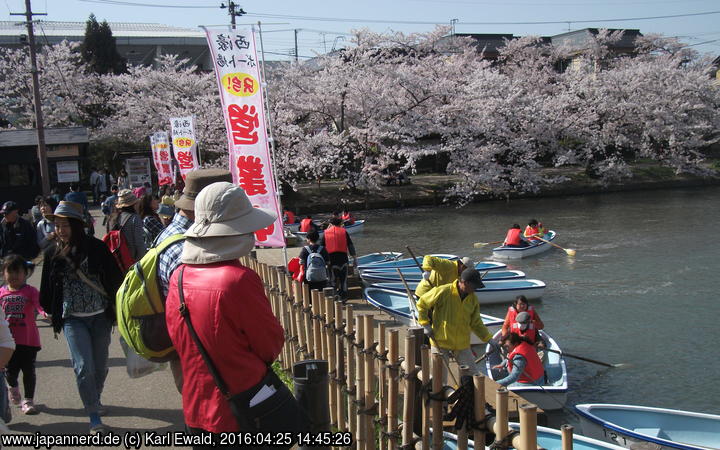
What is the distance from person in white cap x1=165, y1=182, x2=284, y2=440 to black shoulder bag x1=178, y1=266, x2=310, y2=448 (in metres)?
0.02

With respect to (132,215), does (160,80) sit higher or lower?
higher

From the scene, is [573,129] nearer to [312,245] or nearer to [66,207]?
[312,245]

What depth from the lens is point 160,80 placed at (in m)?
33.1

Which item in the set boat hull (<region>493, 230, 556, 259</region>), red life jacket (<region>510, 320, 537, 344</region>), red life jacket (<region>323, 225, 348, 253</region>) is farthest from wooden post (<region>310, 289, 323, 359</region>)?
boat hull (<region>493, 230, 556, 259</region>)

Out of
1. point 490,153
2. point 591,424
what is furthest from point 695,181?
point 591,424

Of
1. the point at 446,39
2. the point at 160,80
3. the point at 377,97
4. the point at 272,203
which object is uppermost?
the point at 446,39

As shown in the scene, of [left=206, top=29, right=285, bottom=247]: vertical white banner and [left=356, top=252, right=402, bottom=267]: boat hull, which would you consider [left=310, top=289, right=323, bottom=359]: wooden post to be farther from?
[left=356, top=252, right=402, bottom=267]: boat hull

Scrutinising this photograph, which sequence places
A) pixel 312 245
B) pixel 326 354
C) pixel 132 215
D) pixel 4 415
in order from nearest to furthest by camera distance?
pixel 4 415, pixel 326 354, pixel 132 215, pixel 312 245

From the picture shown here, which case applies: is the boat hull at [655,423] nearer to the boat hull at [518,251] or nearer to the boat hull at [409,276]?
the boat hull at [409,276]

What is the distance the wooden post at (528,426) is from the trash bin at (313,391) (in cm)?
104

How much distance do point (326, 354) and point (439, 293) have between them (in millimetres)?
1840

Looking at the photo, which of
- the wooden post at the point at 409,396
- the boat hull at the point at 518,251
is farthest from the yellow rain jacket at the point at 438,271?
the boat hull at the point at 518,251

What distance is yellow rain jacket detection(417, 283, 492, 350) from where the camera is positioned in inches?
244

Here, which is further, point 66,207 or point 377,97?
point 377,97
